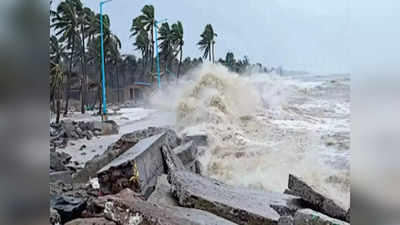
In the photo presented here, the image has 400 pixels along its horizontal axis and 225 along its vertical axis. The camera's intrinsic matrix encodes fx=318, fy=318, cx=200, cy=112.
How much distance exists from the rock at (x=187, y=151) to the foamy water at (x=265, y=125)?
0.07 meters

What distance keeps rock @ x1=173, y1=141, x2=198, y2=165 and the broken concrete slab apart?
168 mm

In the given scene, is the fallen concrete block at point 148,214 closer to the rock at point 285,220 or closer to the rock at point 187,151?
the rock at point 285,220

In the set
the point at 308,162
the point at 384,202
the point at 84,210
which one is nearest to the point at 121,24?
the point at 84,210

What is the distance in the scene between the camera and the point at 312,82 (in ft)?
5.58

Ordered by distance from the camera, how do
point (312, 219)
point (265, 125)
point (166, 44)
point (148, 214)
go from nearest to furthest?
1. point (312, 219)
2. point (148, 214)
3. point (265, 125)
4. point (166, 44)

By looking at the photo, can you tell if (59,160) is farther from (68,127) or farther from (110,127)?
(110,127)

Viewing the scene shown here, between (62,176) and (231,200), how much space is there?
932 millimetres

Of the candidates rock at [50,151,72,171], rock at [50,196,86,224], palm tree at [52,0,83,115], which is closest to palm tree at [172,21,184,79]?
palm tree at [52,0,83,115]

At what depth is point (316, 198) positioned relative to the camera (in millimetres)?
1610

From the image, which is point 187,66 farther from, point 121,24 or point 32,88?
point 32,88

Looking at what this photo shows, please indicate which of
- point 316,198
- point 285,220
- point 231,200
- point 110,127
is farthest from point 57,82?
point 316,198

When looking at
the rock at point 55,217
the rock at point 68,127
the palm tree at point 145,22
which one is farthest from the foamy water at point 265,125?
the rock at point 55,217

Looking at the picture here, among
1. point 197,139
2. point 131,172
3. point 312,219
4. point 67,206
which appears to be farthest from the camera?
point 197,139

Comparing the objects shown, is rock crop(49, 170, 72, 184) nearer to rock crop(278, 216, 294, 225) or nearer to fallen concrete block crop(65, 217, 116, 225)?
fallen concrete block crop(65, 217, 116, 225)
